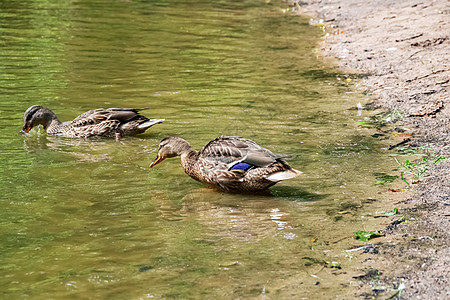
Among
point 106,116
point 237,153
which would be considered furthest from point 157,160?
point 106,116

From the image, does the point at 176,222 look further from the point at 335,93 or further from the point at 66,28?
the point at 66,28

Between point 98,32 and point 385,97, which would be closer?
point 385,97

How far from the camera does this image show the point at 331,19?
66.3ft

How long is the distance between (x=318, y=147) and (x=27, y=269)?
15.8 ft

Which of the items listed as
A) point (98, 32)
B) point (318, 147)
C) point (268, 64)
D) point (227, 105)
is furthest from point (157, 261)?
point (98, 32)

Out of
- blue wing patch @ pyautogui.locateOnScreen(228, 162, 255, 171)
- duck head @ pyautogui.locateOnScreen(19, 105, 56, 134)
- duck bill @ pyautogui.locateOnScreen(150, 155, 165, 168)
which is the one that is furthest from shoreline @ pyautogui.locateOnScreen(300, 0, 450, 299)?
duck head @ pyautogui.locateOnScreen(19, 105, 56, 134)

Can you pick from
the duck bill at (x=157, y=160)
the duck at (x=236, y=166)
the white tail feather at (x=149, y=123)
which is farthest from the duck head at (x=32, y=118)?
the duck at (x=236, y=166)

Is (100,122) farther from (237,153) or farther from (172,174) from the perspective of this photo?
(237,153)

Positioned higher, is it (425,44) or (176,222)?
(425,44)

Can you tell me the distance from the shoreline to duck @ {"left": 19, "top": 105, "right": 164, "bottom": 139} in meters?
4.16

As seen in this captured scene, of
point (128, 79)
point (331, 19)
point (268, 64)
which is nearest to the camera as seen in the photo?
point (128, 79)

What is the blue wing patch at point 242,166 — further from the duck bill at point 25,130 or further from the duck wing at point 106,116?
the duck bill at point 25,130

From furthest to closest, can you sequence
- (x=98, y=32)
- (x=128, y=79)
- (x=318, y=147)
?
(x=98, y=32)
(x=128, y=79)
(x=318, y=147)

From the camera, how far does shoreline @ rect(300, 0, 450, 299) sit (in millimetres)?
5258
